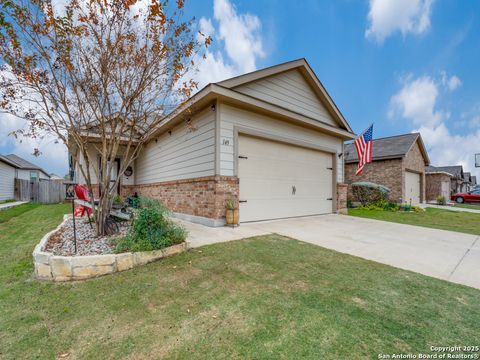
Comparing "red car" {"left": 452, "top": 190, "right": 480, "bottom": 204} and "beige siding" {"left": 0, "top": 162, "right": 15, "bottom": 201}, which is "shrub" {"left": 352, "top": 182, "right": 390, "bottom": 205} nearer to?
"red car" {"left": 452, "top": 190, "right": 480, "bottom": 204}

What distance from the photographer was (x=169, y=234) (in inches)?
156

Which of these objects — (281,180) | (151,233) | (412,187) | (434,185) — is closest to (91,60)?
(151,233)

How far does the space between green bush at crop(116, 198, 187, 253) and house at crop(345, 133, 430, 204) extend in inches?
516

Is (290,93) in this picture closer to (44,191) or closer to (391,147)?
(391,147)

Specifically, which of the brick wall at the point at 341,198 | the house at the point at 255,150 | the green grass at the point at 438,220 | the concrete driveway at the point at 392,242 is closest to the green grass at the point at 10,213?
the house at the point at 255,150

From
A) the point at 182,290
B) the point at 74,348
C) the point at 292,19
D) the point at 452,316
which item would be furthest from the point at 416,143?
the point at 74,348

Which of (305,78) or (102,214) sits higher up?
(305,78)

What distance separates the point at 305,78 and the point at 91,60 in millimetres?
7026

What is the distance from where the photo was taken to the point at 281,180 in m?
7.61

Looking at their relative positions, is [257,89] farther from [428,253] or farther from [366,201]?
[366,201]

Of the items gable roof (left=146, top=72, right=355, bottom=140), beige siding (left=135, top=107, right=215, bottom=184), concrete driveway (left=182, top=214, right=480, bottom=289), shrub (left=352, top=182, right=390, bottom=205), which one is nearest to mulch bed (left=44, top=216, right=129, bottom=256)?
concrete driveway (left=182, top=214, right=480, bottom=289)

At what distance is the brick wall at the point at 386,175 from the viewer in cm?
1487

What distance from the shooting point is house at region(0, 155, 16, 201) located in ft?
54.4

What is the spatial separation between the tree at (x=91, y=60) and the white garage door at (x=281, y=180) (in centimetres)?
288
